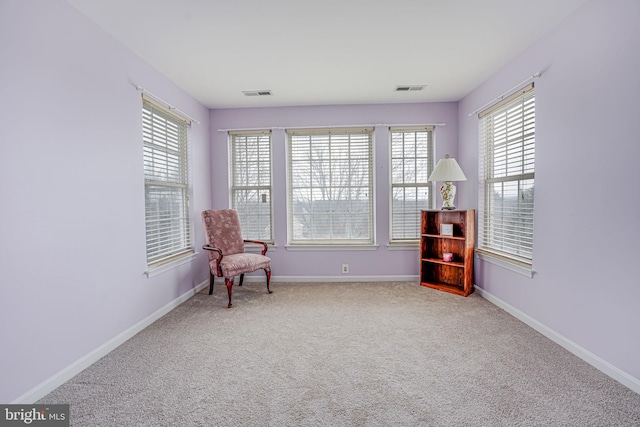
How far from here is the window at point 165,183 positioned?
2.87 m

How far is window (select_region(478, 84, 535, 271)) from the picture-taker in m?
2.68

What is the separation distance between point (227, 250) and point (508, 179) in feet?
Answer: 10.9

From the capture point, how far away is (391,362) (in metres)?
2.05

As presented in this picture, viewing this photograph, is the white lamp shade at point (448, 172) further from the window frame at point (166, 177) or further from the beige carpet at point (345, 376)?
the window frame at point (166, 177)

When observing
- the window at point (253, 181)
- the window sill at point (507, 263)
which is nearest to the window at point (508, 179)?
the window sill at point (507, 263)

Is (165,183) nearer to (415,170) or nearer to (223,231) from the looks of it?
(223,231)

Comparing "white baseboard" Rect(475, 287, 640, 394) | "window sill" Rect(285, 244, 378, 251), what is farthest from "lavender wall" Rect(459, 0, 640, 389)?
"window sill" Rect(285, 244, 378, 251)

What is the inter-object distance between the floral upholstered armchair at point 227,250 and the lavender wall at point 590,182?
2915mm

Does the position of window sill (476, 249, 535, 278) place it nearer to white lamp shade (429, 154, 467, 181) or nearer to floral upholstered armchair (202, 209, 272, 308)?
white lamp shade (429, 154, 467, 181)

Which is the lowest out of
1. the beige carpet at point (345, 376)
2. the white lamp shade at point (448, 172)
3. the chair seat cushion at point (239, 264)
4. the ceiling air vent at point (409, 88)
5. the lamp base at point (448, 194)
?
the beige carpet at point (345, 376)

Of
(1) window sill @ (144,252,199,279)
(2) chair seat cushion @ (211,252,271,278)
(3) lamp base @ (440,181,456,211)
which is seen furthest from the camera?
(3) lamp base @ (440,181,456,211)

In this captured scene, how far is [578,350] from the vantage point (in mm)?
2096

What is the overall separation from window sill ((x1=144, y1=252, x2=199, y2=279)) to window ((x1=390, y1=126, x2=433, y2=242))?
2719mm

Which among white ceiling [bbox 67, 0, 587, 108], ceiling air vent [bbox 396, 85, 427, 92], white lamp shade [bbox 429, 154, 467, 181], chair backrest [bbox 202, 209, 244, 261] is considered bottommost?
chair backrest [bbox 202, 209, 244, 261]
